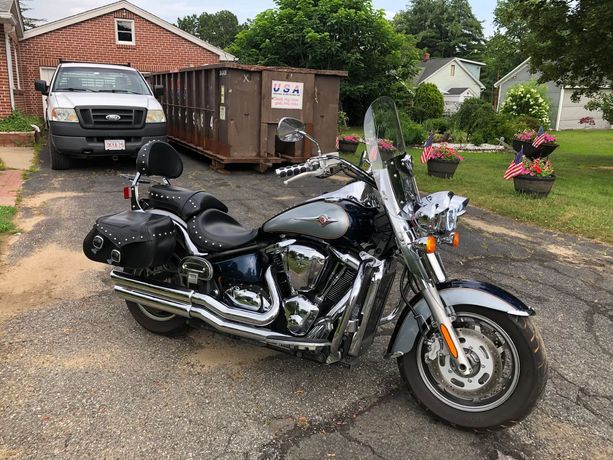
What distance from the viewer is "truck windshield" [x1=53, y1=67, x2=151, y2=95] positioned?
370 inches

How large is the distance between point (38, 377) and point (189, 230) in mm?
1220

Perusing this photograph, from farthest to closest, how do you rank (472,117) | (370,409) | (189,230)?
(472,117) → (189,230) → (370,409)

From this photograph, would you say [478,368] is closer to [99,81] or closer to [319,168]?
[319,168]

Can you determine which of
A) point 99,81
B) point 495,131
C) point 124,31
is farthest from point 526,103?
point 99,81

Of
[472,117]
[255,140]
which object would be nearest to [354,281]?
[255,140]

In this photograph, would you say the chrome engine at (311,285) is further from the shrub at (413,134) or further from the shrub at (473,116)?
the shrub at (473,116)

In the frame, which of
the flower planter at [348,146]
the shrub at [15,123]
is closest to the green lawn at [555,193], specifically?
the flower planter at [348,146]

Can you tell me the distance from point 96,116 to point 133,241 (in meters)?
6.42

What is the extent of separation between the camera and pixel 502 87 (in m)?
38.8

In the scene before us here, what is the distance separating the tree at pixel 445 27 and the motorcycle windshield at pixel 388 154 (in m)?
59.6

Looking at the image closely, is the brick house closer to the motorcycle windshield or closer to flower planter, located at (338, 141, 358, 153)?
flower planter, located at (338, 141, 358, 153)

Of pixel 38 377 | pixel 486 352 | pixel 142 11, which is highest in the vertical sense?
pixel 142 11

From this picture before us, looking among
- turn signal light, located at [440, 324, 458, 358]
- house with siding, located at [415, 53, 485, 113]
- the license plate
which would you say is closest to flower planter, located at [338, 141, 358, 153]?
the license plate

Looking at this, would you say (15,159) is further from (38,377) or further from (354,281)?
(354,281)
